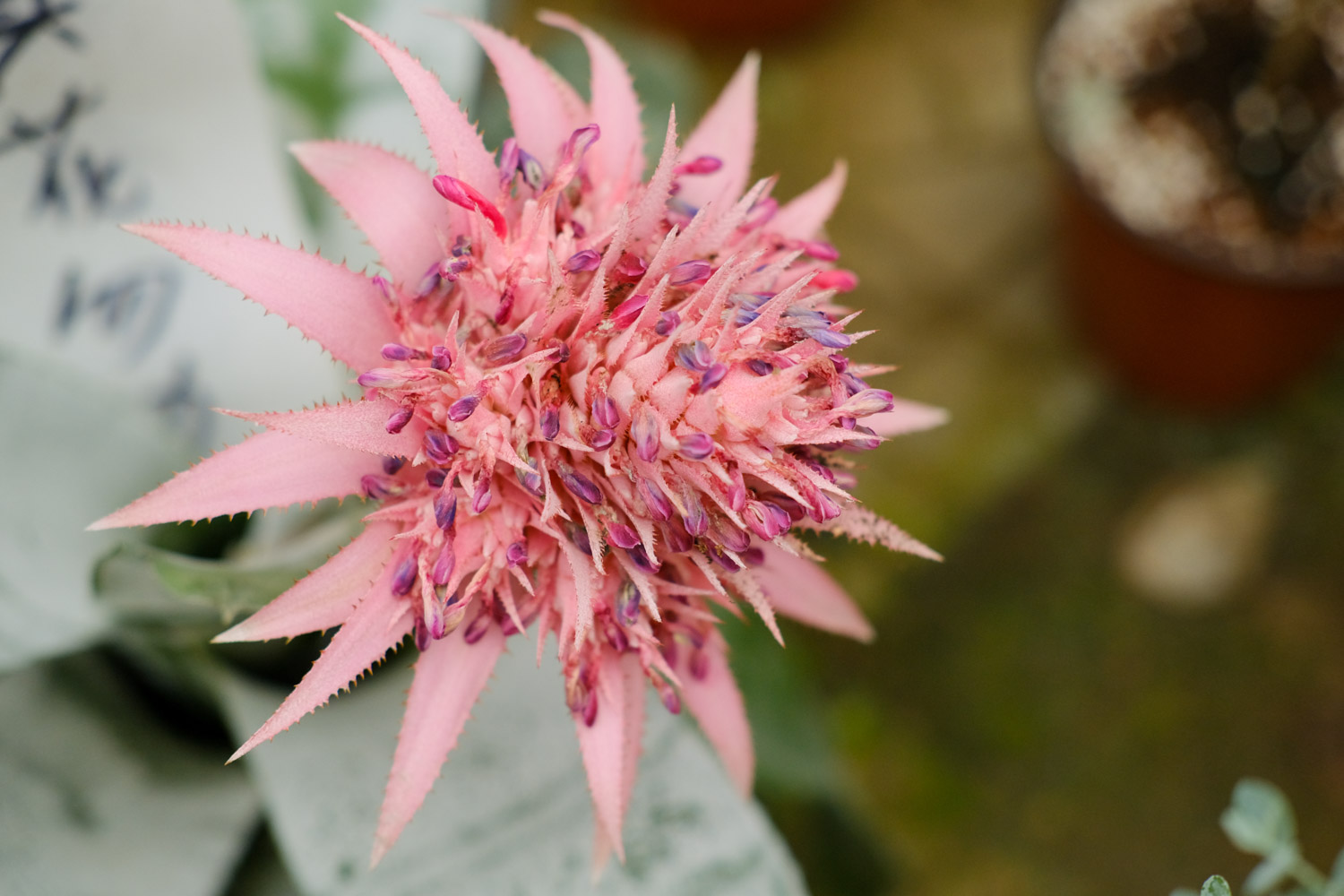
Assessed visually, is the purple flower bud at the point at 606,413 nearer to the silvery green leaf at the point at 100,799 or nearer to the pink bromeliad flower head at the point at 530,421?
the pink bromeliad flower head at the point at 530,421

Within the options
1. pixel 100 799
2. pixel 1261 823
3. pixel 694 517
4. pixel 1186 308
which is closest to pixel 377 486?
pixel 694 517

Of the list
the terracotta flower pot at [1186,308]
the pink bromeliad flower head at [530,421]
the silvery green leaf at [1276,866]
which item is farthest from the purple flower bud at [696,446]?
the terracotta flower pot at [1186,308]

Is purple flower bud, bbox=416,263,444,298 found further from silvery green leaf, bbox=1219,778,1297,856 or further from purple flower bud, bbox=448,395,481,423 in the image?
silvery green leaf, bbox=1219,778,1297,856

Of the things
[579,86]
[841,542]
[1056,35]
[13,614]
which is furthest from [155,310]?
[1056,35]

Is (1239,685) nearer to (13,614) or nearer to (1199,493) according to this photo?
(1199,493)

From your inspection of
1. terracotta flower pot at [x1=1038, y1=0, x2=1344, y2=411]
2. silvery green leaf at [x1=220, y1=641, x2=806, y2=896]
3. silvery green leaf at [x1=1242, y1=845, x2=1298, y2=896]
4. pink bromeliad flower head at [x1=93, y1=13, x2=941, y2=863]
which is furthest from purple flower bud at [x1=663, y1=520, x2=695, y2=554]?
terracotta flower pot at [x1=1038, y1=0, x2=1344, y2=411]

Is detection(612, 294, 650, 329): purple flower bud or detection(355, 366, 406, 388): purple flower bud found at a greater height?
detection(612, 294, 650, 329): purple flower bud
